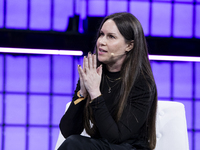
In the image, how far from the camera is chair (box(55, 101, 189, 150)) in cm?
179

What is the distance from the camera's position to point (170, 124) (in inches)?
72.7

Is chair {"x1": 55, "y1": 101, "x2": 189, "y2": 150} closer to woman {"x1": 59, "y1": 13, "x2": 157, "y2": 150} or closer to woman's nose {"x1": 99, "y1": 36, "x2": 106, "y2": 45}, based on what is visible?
woman {"x1": 59, "y1": 13, "x2": 157, "y2": 150}

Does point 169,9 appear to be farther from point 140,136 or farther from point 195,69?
→ point 140,136

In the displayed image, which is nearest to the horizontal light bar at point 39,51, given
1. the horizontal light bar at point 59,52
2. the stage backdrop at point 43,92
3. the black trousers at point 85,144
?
the horizontal light bar at point 59,52

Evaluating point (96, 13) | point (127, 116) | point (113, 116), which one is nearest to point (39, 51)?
point (96, 13)

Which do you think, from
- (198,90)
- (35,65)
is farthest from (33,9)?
(198,90)

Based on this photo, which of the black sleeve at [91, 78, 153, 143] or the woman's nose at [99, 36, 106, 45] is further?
the woman's nose at [99, 36, 106, 45]

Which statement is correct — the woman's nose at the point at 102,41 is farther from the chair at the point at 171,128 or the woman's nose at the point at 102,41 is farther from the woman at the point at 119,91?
the chair at the point at 171,128

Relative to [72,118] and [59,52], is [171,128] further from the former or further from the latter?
[59,52]

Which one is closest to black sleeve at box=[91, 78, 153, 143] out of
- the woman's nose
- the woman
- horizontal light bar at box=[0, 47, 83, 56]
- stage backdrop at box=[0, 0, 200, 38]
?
the woman

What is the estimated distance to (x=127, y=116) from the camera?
1520 mm

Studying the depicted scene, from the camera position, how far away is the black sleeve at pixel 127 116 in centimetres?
147

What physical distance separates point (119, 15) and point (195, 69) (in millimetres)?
2179

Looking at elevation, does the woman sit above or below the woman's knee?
above
